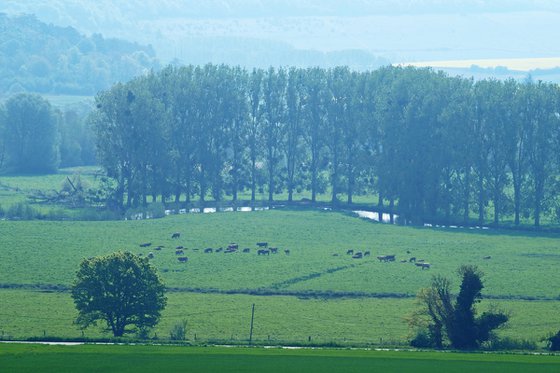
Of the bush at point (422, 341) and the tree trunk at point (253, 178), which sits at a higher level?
the tree trunk at point (253, 178)

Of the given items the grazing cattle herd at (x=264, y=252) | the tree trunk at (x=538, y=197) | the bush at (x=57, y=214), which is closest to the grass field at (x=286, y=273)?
the grazing cattle herd at (x=264, y=252)

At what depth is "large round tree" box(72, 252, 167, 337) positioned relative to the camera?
73.3 metres

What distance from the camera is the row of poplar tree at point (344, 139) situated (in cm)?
12962

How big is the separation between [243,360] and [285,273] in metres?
32.4

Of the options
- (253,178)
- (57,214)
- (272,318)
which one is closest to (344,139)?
(253,178)

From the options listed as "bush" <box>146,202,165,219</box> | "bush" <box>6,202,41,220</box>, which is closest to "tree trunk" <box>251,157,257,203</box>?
"bush" <box>146,202,165,219</box>

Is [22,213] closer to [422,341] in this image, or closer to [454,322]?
[422,341]

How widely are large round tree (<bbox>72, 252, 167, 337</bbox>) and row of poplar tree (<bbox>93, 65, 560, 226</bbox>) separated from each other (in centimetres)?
5873

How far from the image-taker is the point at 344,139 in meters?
142

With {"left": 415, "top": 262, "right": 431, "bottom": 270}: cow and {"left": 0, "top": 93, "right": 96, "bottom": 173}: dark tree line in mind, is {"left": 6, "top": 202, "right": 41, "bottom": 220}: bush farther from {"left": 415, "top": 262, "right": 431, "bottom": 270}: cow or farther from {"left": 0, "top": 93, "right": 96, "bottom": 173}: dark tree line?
{"left": 0, "top": 93, "right": 96, "bottom": 173}: dark tree line

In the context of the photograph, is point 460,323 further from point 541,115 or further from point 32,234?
point 541,115

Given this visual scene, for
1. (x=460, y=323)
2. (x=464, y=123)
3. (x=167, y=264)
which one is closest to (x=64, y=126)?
(x=464, y=123)

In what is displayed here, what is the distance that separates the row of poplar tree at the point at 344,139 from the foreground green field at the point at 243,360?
62803 mm

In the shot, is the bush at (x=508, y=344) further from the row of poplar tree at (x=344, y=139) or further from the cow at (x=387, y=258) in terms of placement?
the row of poplar tree at (x=344, y=139)
